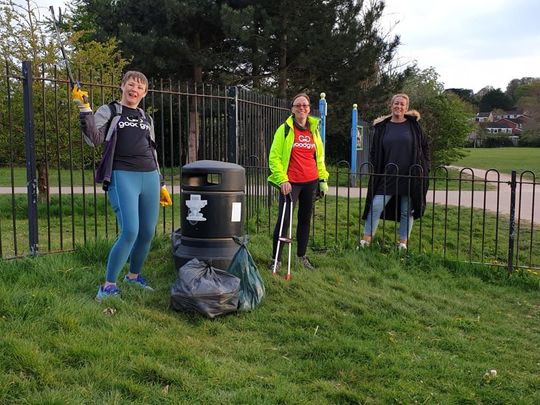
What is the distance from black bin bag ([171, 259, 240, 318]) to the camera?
13.0ft

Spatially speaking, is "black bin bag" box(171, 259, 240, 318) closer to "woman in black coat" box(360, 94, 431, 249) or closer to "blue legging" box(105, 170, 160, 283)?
"blue legging" box(105, 170, 160, 283)

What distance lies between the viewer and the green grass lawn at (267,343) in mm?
2980

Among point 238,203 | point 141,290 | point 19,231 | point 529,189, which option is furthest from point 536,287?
point 529,189

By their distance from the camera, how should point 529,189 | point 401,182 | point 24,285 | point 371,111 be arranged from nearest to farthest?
point 24,285 < point 401,182 < point 529,189 < point 371,111

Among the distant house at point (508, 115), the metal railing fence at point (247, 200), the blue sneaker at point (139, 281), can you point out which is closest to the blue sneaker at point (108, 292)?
the blue sneaker at point (139, 281)

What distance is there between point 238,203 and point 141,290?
111 centimetres

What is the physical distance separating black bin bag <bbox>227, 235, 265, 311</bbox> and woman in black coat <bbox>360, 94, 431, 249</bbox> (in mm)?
2303

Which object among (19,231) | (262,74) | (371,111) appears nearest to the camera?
(19,231)

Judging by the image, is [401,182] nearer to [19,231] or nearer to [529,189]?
[19,231]

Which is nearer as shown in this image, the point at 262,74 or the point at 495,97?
the point at 262,74

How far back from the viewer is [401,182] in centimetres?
627

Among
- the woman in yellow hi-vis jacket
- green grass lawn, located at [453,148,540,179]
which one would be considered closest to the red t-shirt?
the woman in yellow hi-vis jacket

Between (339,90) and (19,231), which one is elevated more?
(339,90)

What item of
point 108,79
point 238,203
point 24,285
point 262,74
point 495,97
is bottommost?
point 24,285
